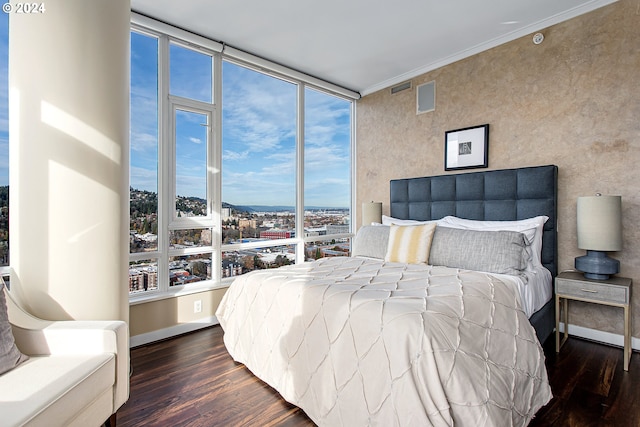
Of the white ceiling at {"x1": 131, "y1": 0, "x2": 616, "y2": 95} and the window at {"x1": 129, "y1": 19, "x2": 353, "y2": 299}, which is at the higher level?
the white ceiling at {"x1": 131, "y1": 0, "x2": 616, "y2": 95}

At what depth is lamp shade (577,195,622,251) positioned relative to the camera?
2.45 m

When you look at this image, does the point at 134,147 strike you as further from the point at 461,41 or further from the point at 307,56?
the point at 461,41

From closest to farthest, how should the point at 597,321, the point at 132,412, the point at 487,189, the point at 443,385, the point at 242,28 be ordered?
the point at 443,385 → the point at 132,412 → the point at 597,321 → the point at 242,28 → the point at 487,189

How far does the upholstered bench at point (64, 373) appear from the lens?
1213 millimetres

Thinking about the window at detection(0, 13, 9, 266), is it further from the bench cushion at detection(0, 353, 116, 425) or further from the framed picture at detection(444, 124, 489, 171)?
the framed picture at detection(444, 124, 489, 171)

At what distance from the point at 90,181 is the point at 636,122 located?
3.91 m

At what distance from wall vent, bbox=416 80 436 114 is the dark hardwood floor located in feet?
8.90

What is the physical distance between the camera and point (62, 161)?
1828mm

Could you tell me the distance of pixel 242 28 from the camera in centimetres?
305

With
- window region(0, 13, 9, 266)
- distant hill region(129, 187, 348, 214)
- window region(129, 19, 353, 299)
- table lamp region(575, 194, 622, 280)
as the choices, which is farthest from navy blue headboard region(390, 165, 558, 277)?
window region(0, 13, 9, 266)

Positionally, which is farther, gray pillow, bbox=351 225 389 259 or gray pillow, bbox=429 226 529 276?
gray pillow, bbox=351 225 389 259

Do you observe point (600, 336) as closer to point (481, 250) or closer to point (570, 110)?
point (481, 250)

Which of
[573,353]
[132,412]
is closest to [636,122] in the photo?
[573,353]

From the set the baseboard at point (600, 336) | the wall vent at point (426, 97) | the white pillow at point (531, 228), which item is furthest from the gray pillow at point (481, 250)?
the wall vent at point (426, 97)
